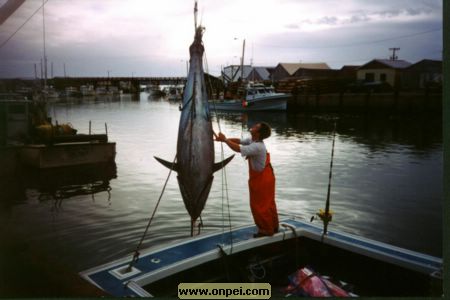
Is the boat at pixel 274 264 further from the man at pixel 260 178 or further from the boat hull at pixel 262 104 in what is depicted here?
the boat hull at pixel 262 104

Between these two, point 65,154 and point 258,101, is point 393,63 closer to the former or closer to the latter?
point 258,101

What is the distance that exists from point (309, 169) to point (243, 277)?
12.2 m

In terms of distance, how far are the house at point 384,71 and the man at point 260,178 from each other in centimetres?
4922

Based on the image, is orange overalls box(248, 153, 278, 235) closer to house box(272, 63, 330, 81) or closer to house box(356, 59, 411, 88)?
house box(356, 59, 411, 88)

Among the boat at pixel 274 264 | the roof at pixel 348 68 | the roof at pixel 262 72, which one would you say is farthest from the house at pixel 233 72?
the boat at pixel 274 264

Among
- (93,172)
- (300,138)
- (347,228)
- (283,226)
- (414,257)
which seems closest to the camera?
(414,257)

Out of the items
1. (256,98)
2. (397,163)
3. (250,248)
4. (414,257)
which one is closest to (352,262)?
(414,257)

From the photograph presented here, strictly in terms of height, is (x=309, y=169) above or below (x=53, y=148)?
below

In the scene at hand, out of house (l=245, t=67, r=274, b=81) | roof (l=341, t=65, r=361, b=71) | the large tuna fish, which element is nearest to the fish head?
the large tuna fish

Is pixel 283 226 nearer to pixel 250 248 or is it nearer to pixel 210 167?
pixel 250 248

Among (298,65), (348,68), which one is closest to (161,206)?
(348,68)

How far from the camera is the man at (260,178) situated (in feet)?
16.4

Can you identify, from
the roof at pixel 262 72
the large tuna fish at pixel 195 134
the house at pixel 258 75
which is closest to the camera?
the large tuna fish at pixel 195 134

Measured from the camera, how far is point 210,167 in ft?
13.4
